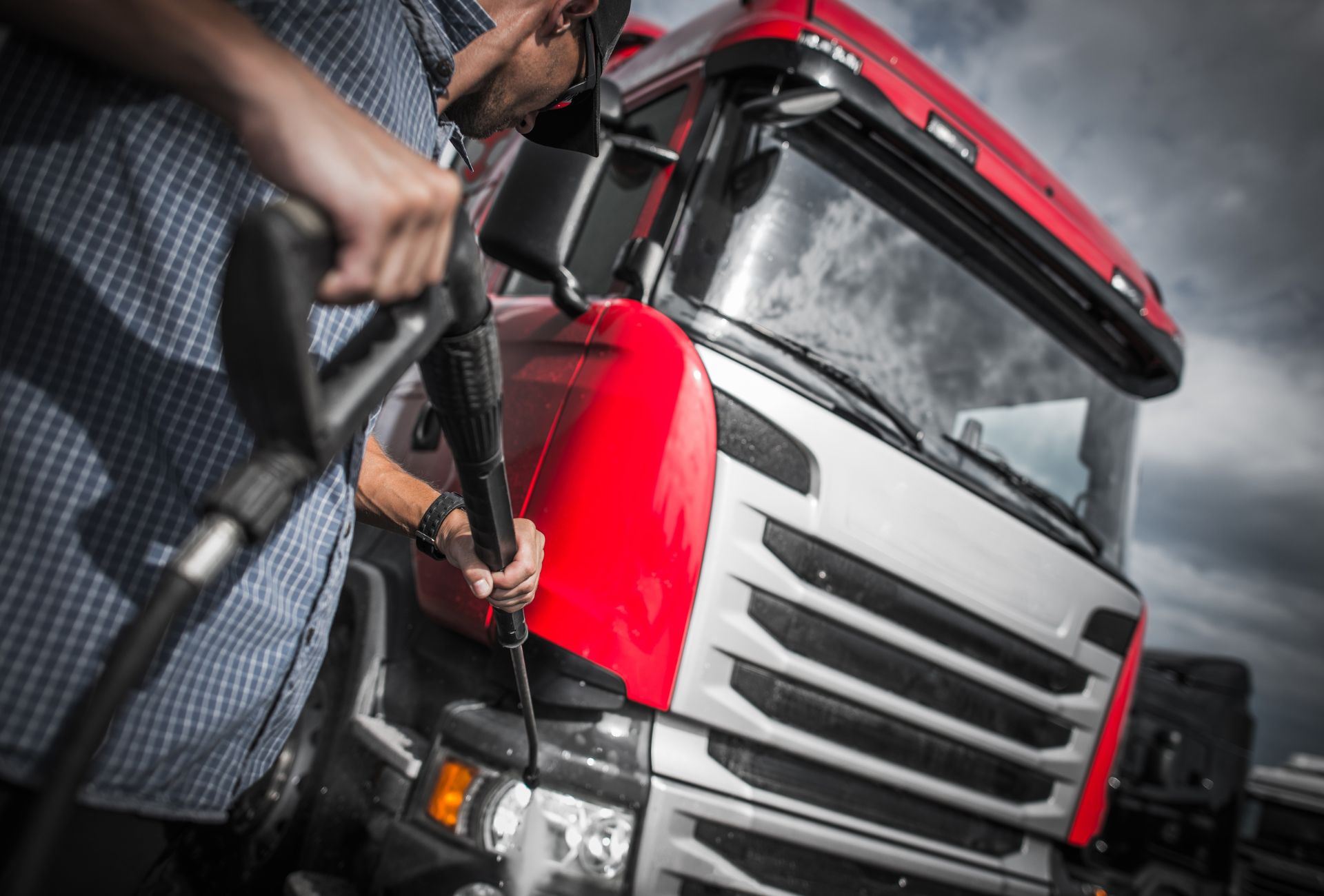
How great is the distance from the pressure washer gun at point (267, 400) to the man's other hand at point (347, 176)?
0.02 metres

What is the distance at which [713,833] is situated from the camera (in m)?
1.81

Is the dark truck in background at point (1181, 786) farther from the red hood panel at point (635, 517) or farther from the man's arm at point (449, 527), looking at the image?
the man's arm at point (449, 527)

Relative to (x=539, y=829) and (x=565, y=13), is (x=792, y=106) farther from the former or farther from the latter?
(x=539, y=829)

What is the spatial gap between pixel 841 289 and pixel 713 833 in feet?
5.04

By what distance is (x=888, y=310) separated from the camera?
235 centimetres

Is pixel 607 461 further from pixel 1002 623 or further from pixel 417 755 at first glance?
pixel 1002 623

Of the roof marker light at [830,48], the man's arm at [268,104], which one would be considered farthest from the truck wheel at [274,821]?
the roof marker light at [830,48]

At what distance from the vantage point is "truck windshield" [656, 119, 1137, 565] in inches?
82.1

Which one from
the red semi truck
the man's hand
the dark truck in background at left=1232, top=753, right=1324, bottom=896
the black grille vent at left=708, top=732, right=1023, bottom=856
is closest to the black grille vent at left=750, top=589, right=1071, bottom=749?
the red semi truck

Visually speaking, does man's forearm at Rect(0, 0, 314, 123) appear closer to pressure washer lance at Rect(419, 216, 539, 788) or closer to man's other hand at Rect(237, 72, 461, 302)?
man's other hand at Rect(237, 72, 461, 302)

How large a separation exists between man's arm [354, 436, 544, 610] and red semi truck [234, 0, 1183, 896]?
418mm

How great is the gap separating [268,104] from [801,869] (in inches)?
82.1

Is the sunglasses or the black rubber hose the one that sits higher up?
the sunglasses

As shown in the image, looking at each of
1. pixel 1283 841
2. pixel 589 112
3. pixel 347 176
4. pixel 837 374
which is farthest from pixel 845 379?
pixel 1283 841
